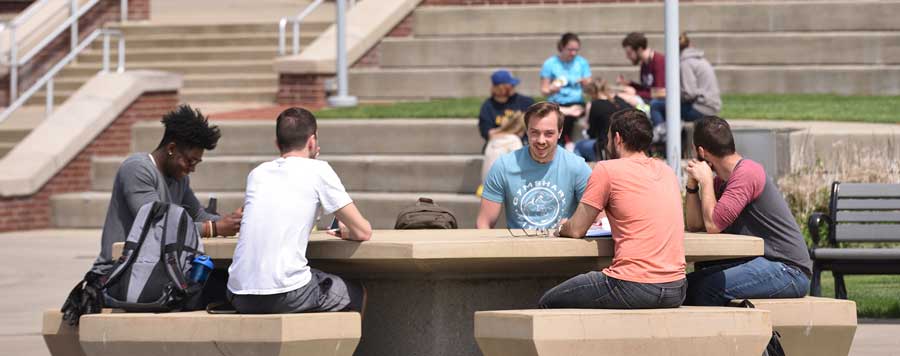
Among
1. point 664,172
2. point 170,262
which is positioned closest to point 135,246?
point 170,262

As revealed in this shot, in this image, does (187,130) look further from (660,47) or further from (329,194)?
(660,47)

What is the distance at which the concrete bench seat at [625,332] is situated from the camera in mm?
7109

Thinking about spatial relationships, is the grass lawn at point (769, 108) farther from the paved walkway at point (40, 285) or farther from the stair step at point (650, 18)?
the paved walkway at point (40, 285)

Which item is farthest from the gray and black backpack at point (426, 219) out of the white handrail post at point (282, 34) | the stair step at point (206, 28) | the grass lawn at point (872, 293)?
the stair step at point (206, 28)

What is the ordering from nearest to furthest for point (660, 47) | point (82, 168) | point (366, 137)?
point (366, 137)
point (82, 168)
point (660, 47)

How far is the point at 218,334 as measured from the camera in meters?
7.40

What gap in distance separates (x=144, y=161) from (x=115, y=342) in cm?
129

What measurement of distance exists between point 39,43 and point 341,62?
4993mm

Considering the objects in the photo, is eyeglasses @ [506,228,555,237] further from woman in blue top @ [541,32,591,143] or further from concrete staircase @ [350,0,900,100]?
concrete staircase @ [350,0,900,100]

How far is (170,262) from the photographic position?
7656 millimetres

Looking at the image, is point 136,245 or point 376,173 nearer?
point 136,245

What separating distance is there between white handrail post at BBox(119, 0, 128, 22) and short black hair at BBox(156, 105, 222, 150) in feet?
52.2

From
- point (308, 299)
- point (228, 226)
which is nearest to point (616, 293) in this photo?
point (308, 299)

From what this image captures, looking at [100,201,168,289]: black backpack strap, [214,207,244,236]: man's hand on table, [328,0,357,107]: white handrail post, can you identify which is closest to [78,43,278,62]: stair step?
[328,0,357,107]: white handrail post
